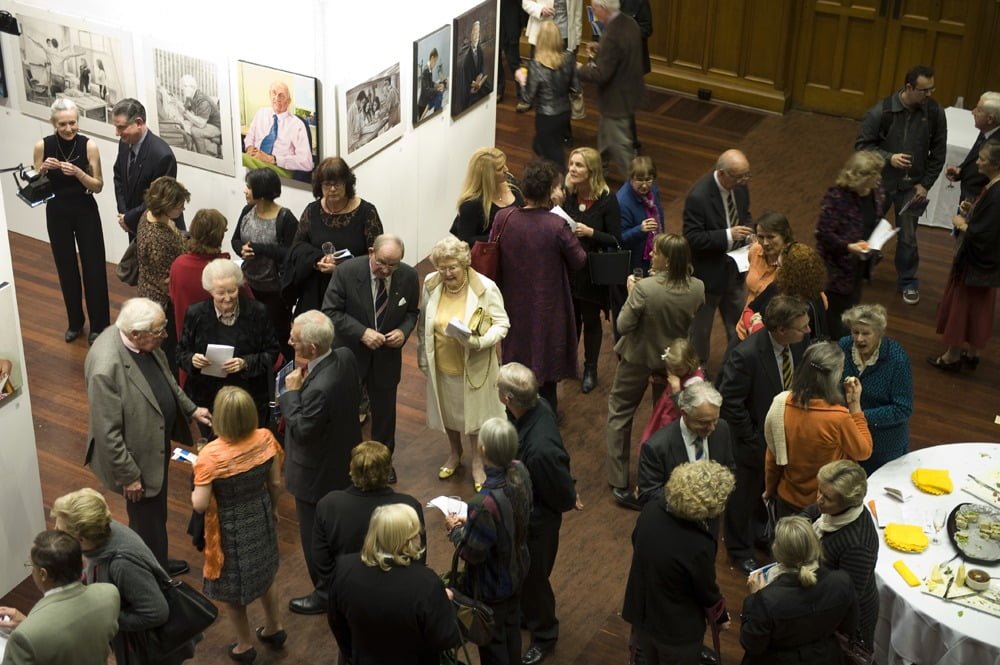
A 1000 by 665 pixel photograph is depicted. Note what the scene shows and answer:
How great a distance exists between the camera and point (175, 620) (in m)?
4.97

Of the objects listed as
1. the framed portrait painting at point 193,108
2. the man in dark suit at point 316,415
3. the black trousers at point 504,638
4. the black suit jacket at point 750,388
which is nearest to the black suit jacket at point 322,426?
the man in dark suit at point 316,415

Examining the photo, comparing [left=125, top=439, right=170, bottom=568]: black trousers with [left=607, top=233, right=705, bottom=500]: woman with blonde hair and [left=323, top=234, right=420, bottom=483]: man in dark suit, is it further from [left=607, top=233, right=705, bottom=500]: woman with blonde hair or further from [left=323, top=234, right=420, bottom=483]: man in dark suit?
[left=607, top=233, right=705, bottom=500]: woman with blonde hair

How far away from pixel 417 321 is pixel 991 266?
154 inches

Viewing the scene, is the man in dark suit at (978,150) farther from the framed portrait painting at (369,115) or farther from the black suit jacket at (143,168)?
the black suit jacket at (143,168)

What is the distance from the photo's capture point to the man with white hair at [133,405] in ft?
18.6

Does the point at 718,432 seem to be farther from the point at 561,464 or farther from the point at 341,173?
the point at 341,173

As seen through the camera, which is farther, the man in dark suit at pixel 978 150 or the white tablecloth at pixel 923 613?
the man in dark suit at pixel 978 150

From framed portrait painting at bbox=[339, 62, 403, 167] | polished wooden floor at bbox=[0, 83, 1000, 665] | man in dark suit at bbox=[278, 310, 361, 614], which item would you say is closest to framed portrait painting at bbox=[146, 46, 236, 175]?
polished wooden floor at bbox=[0, 83, 1000, 665]

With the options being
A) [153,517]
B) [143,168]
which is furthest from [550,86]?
[153,517]

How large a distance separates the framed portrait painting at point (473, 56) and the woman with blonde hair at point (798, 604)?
5739 mm

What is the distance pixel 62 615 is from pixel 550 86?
640cm

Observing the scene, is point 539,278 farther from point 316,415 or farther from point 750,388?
point 316,415

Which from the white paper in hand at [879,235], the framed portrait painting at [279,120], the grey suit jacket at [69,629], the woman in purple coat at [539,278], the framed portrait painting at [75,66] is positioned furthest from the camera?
the framed portrait painting at [75,66]

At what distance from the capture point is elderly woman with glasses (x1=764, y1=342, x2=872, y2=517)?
566 cm
